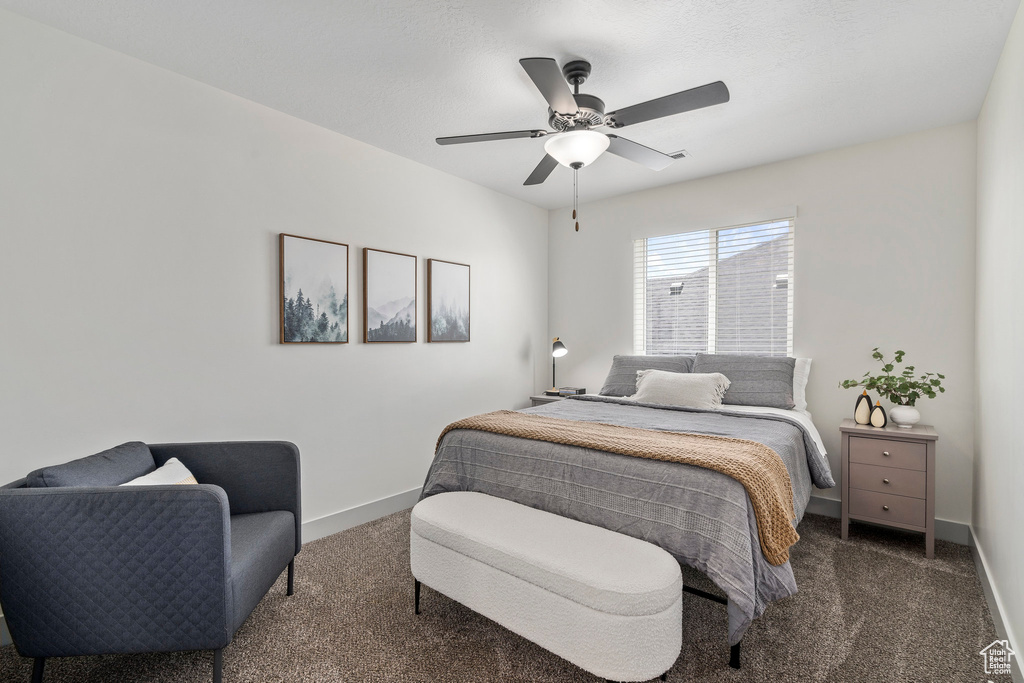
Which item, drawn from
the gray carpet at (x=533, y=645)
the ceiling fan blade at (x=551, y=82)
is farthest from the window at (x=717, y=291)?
the ceiling fan blade at (x=551, y=82)

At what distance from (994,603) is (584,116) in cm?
283

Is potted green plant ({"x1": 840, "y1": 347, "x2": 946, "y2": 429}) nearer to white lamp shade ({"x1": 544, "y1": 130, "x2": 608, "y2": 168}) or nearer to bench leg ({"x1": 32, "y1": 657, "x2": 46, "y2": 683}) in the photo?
white lamp shade ({"x1": 544, "y1": 130, "x2": 608, "y2": 168})

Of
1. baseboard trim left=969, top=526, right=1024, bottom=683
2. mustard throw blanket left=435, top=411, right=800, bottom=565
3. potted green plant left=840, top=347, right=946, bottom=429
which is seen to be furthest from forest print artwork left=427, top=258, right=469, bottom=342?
baseboard trim left=969, top=526, right=1024, bottom=683

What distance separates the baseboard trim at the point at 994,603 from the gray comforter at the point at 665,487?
0.73 meters

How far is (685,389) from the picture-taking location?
3.28m

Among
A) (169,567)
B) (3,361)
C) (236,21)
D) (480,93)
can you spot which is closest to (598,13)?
(480,93)

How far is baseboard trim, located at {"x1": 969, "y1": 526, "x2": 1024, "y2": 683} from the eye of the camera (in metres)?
1.69

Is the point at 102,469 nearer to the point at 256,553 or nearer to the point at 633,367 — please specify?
the point at 256,553

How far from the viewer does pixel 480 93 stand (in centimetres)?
254

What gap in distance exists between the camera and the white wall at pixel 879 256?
9.57 feet

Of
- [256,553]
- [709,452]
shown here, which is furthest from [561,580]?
[256,553]

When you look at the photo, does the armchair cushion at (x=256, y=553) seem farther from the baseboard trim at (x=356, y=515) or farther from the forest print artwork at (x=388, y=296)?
the forest print artwork at (x=388, y=296)

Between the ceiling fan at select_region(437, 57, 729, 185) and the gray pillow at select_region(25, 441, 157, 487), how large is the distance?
1.97m

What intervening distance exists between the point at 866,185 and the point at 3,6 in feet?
15.2
